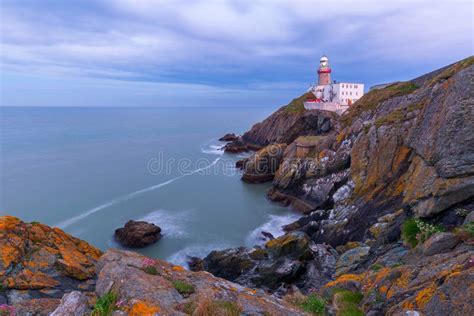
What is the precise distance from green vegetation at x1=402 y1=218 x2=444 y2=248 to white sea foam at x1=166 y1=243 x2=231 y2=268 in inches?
641

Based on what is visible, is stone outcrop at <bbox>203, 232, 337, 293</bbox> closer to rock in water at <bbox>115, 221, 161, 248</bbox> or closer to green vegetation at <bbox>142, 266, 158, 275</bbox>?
rock in water at <bbox>115, 221, 161, 248</bbox>

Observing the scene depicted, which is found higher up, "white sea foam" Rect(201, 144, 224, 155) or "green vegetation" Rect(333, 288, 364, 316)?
"green vegetation" Rect(333, 288, 364, 316)

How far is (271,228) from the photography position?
27922 mm

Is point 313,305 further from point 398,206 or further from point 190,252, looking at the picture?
point 190,252

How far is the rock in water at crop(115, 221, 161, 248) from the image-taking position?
2462 cm

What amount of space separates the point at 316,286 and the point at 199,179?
108 feet

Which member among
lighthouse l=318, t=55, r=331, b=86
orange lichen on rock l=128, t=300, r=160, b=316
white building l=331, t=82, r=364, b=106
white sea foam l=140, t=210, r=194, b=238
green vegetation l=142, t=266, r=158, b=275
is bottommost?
white sea foam l=140, t=210, r=194, b=238

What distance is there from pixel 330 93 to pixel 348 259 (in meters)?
63.2

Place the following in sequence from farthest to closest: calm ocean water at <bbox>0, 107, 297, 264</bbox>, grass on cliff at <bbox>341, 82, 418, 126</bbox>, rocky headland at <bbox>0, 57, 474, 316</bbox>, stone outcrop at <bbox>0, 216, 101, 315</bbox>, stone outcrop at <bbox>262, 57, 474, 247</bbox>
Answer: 1. grass on cliff at <bbox>341, 82, 418, 126</bbox>
2. calm ocean water at <bbox>0, 107, 297, 264</bbox>
3. stone outcrop at <bbox>262, 57, 474, 247</bbox>
4. stone outcrop at <bbox>0, 216, 101, 315</bbox>
5. rocky headland at <bbox>0, 57, 474, 316</bbox>

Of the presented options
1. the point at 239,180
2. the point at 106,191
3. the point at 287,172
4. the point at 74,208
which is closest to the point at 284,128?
the point at 239,180

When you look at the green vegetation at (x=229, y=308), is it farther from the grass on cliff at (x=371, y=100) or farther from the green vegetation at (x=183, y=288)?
the grass on cliff at (x=371, y=100)

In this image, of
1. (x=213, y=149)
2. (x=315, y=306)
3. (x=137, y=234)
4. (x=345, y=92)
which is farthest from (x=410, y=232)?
(x=345, y=92)

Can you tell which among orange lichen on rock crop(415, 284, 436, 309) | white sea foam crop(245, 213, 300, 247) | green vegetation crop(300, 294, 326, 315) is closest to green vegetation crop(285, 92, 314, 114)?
white sea foam crop(245, 213, 300, 247)
